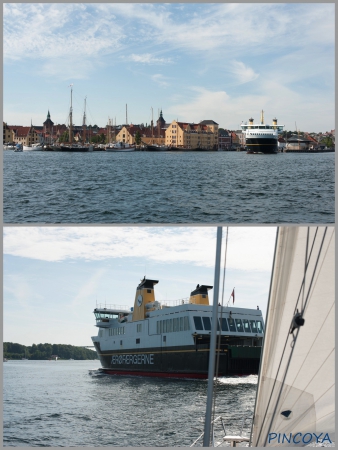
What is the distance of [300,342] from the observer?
6363mm

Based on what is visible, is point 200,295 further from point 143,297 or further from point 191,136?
point 191,136

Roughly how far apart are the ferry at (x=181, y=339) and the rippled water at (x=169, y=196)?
643 centimetres

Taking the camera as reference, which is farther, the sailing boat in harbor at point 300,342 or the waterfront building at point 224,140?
the waterfront building at point 224,140

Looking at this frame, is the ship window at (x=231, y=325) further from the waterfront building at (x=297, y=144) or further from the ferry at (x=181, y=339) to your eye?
the waterfront building at (x=297, y=144)

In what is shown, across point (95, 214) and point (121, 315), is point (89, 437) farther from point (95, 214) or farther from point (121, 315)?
point (121, 315)

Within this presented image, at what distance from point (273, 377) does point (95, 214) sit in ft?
62.8

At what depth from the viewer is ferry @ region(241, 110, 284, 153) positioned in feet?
226

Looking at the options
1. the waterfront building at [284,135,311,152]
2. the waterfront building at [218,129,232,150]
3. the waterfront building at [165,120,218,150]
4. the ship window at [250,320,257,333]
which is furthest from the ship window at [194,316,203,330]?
the waterfront building at [218,129,232,150]

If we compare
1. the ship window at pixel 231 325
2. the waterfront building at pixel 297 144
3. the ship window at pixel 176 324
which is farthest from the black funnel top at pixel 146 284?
the waterfront building at pixel 297 144

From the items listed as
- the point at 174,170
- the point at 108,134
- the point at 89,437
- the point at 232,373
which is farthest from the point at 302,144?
the point at 89,437

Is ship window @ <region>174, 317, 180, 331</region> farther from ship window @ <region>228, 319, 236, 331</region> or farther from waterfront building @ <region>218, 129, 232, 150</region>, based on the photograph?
waterfront building @ <region>218, 129, 232, 150</region>

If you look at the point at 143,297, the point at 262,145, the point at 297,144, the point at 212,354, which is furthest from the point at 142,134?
the point at 212,354

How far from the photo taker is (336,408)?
648 centimetres

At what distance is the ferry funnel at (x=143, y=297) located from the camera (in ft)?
124
